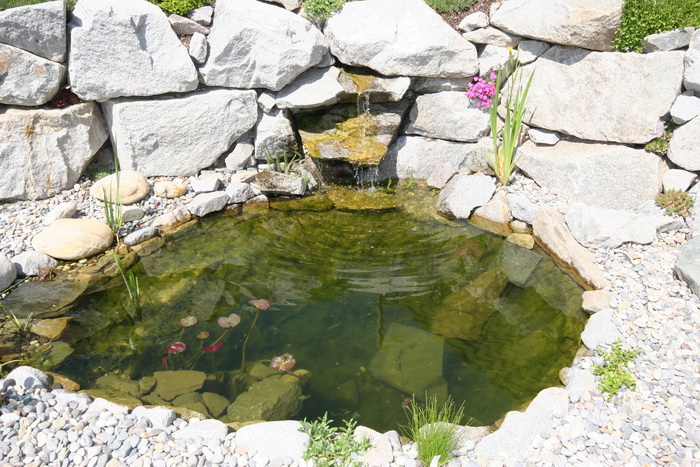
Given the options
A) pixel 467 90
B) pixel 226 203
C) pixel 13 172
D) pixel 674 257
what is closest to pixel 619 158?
pixel 674 257

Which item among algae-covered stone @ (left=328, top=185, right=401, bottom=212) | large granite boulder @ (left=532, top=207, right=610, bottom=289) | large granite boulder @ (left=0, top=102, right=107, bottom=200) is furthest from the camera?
algae-covered stone @ (left=328, top=185, right=401, bottom=212)

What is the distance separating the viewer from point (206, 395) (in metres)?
4.03

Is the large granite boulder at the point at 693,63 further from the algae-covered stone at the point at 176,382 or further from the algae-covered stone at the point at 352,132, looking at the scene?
the algae-covered stone at the point at 176,382

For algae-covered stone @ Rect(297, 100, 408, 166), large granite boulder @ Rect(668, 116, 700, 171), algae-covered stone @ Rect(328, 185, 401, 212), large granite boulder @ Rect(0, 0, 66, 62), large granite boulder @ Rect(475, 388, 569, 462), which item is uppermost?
large granite boulder @ Rect(0, 0, 66, 62)

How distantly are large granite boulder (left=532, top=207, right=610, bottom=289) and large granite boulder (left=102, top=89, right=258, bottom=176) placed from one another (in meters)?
3.93

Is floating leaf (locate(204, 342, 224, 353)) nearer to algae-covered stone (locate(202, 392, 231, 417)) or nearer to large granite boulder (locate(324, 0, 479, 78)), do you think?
algae-covered stone (locate(202, 392, 231, 417))

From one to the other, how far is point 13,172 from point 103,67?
161 centimetres

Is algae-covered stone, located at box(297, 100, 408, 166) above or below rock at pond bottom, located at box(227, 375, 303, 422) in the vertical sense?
above

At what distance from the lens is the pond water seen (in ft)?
13.7

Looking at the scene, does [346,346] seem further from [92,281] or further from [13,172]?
[13,172]

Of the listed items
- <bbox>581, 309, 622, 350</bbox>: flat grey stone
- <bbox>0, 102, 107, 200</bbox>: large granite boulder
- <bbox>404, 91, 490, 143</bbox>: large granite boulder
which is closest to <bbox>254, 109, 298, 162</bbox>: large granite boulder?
<bbox>404, 91, 490, 143</bbox>: large granite boulder

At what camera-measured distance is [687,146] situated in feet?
18.5

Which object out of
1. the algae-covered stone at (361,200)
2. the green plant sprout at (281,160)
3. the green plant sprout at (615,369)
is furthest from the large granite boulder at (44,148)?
the green plant sprout at (615,369)

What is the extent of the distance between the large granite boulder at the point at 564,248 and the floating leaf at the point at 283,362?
9.56 ft
